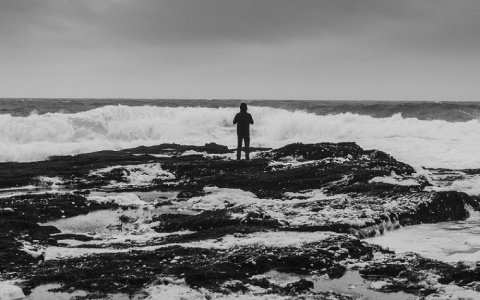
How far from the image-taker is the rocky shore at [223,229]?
17.5 ft

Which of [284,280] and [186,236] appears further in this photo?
[186,236]

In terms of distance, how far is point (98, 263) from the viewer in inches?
233

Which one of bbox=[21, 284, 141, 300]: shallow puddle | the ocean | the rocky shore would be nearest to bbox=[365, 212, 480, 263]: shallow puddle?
the ocean

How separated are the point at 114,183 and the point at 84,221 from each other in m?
4.60

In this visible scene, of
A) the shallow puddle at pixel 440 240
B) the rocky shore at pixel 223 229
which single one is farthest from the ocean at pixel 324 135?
the rocky shore at pixel 223 229

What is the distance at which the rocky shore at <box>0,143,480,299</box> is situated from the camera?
5.32 metres

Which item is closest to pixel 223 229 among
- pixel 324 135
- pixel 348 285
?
pixel 348 285

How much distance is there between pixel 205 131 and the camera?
3588 centimetres

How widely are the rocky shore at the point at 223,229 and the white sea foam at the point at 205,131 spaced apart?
8221 millimetres

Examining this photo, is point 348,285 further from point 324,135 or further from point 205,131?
point 205,131

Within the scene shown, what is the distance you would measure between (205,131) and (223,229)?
28.4 metres

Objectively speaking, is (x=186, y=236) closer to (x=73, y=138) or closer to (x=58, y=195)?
(x=58, y=195)

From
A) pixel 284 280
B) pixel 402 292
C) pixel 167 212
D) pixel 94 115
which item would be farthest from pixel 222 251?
pixel 94 115

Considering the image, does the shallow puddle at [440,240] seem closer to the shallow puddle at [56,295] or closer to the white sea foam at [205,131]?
the shallow puddle at [56,295]
